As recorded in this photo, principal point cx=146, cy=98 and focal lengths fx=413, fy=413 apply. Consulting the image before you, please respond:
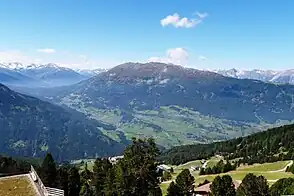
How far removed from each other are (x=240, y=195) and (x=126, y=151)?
71.5 ft

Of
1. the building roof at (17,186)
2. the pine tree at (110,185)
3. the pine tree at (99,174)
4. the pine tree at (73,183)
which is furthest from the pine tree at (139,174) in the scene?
the building roof at (17,186)

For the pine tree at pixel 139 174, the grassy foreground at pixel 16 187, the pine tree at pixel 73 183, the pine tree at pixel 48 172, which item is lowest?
the pine tree at pixel 73 183

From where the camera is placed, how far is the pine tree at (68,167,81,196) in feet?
325

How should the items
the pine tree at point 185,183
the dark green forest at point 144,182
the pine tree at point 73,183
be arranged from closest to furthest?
1. the dark green forest at point 144,182
2. the pine tree at point 185,183
3. the pine tree at point 73,183

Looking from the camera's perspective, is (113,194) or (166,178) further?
(166,178)

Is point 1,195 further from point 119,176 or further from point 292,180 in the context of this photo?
point 292,180

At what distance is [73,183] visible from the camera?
100688 mm

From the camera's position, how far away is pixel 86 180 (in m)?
102

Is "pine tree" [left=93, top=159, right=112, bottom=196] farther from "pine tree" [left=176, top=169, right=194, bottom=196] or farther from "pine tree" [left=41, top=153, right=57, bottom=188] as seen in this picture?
"pine tree" [left=176, top=169, right=194, bottom=196]

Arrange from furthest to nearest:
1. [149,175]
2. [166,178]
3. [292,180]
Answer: [166,178]
[292,180]
[149,175]

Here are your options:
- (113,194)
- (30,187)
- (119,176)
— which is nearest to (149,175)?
(119,176)

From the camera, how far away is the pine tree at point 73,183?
9919 cm

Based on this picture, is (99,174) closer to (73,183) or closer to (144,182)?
(73,183)

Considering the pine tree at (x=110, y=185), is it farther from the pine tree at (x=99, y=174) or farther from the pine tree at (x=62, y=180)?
the pine tree at (x=62, y=180)
